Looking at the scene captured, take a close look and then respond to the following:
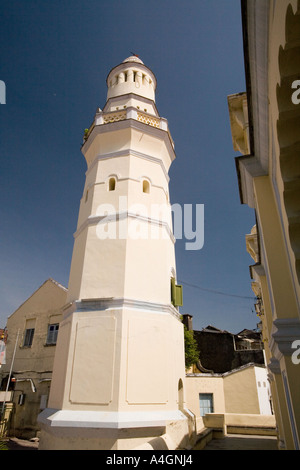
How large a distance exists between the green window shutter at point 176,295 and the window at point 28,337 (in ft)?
32.1

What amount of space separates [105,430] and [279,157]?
7.51 meters

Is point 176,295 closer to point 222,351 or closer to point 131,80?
point 131,80

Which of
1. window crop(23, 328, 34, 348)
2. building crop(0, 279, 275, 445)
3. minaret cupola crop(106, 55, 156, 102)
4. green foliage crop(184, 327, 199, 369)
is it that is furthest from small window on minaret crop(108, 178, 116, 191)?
green foliage crop(184, 327, 199, 369)

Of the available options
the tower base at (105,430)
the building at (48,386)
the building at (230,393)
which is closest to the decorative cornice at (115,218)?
the building at (48,386)

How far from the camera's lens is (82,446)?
7.49 m

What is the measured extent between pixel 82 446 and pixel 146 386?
212cm

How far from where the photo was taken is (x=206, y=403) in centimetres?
1909

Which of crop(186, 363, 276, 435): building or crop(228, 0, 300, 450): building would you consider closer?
crop(228, 0, 300, 450): building

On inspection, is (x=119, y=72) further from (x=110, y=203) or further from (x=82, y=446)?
(x=82, y=446)

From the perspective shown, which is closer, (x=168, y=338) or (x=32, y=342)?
(x=168, y=338)

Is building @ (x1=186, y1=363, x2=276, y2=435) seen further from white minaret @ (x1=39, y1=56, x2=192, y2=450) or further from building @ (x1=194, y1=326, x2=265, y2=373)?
white minaret @ (x1=39, y1=56, x2=192, y2=450)

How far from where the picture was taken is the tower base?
7449mm

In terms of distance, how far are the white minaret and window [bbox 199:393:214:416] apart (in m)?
10.4
